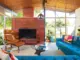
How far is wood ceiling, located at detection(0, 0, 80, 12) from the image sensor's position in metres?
10.0

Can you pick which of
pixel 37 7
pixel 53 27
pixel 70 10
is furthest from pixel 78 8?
pixel 37 7

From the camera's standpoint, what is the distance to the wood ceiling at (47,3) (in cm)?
1001

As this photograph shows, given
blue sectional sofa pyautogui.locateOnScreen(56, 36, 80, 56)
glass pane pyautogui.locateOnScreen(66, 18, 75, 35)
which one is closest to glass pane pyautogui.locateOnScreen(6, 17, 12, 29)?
glass pane pyautogui.locateOnScreen(66, 18, 75, 35)

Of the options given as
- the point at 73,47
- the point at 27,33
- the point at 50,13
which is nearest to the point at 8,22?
the point at 27,33

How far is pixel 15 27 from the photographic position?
11.5 metres

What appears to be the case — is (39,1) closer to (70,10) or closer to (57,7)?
Answer: (57,7)

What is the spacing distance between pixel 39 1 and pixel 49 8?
60.0 inches

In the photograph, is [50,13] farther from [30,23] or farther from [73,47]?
[73,47]

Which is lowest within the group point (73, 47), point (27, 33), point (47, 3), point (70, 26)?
point (73, 47)

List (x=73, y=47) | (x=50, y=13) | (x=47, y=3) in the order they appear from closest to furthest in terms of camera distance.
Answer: (x=73, y=47) < (x=47, y=3) < (x=50, y=13)

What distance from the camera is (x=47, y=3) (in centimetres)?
1117

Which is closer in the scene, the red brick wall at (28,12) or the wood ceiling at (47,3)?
the wood ceiling at (47,3)

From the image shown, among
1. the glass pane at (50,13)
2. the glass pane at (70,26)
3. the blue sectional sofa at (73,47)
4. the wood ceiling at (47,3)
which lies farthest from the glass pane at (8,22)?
the blue sectional sofa at (73,47)

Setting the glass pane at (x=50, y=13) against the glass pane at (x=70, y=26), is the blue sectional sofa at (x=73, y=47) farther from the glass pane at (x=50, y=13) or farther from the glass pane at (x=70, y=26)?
the glass pane at (x=50, y=13)
